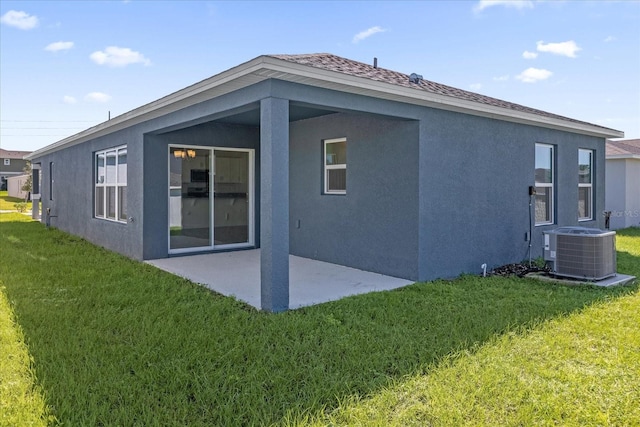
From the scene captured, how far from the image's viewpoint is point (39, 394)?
316 centimetres

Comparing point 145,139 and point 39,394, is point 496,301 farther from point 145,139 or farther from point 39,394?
point 145,139

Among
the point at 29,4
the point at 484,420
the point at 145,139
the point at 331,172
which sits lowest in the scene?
the point at 484,420

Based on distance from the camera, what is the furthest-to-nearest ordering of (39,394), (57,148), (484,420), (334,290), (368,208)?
1. (57,148)
2. (368,208)
3. (334,290)
4. (39,394)
5. (484,420)

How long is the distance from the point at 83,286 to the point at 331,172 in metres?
4.52

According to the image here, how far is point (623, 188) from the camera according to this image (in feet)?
51.2

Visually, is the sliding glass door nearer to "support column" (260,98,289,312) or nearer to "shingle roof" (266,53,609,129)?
"shingle roof" (266,53,609,129)

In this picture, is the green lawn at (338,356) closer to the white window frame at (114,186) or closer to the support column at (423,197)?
the support column at (423,197)

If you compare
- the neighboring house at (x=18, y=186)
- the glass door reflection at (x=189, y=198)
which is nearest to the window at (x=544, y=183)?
the glass door reflection at (x=189, y=198)

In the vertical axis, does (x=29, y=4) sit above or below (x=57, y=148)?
above

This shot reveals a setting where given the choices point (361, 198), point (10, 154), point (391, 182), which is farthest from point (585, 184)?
point (10, 154)

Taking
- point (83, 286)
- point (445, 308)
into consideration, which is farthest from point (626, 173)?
point (83, 286)

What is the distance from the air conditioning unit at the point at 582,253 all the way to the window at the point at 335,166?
3508mm

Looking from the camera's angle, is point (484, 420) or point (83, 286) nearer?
point (484, 420)

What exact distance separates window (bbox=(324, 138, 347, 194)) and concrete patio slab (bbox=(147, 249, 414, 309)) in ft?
4.70
